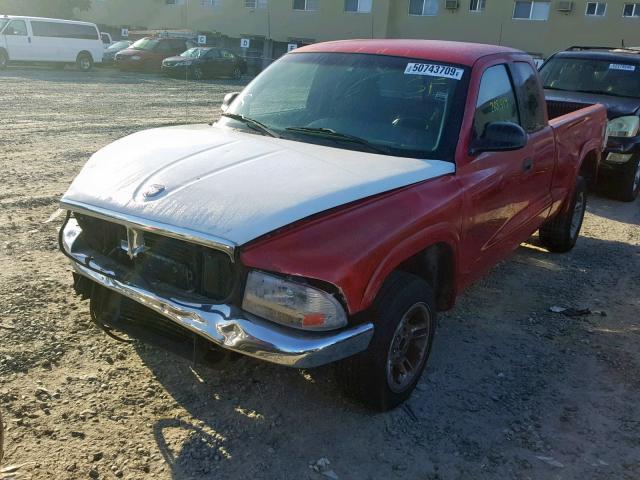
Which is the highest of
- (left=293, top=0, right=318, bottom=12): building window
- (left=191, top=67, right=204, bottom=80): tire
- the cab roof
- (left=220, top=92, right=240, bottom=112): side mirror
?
(left=293, top=0, right=318, bottom=12): building window

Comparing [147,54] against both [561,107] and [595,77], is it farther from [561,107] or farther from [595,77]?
[561,107]

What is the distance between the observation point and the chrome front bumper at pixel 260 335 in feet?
8.49

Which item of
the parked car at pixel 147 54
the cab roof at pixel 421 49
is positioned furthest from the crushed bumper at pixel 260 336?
the parked car at pixel 147 54

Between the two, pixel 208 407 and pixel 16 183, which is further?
pixel 16 183

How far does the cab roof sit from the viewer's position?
393 centimetres

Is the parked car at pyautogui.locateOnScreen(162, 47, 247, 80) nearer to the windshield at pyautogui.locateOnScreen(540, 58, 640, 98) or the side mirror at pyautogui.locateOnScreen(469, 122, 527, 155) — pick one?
the windshield at pyautogui.locateOnScreen(540, 58, 640, 98)

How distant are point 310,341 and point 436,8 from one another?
32407 millimetres

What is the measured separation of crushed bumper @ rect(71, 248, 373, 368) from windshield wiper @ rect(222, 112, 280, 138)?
1500mm

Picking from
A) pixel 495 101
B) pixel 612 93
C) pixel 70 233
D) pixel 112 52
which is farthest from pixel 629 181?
pixel 112 52

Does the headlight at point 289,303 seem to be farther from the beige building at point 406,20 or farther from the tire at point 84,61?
the tire at point 84,61

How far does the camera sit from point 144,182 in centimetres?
301

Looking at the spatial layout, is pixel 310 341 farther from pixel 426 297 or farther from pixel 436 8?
pixel 436 8

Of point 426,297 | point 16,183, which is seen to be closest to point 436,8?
point 16,183

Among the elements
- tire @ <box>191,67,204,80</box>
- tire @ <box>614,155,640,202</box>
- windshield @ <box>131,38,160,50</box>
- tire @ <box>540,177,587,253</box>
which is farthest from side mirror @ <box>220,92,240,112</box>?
windshield @ <box>131,38,160,50</box>
